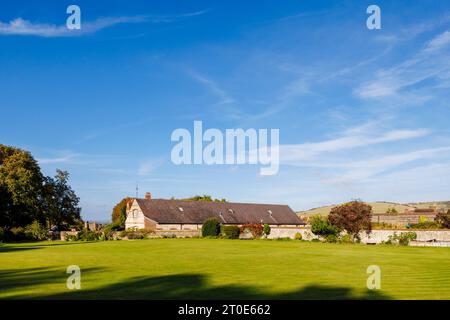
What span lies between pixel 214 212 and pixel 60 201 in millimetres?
23608

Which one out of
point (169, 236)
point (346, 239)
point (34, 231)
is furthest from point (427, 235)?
point (34, 231)

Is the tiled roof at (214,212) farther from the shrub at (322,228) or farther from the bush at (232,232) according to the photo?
the shrub at (322,228)

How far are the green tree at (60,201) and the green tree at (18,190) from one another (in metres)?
5.90

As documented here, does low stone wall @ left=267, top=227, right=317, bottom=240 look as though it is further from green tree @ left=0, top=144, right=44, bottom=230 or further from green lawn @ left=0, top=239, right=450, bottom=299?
green tree @ left=0, top=144, right=44, bottom=230

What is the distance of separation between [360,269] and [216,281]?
7.03m

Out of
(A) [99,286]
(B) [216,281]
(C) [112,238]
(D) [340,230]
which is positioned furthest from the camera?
(C) [112,238]

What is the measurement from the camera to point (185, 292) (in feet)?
43.9

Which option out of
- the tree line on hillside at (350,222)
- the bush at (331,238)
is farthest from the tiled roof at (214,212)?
the bush at (331,238)

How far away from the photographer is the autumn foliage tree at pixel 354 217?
1708 inches

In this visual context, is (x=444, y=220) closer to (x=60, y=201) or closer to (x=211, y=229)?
(x=211, y=229)
